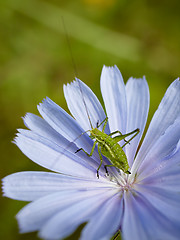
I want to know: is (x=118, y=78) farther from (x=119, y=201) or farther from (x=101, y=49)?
(x=101, y=49)

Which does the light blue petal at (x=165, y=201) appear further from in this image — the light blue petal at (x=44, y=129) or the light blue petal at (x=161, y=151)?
the light blue petal at (x=44, y=129)

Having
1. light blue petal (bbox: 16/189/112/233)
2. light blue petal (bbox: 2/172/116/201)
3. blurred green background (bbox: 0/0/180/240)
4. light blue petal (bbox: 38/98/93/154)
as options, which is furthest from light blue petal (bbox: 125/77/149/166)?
blurred green background (bbox: 0/0/180/240)

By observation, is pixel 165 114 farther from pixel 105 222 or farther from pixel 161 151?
pixel 105 222

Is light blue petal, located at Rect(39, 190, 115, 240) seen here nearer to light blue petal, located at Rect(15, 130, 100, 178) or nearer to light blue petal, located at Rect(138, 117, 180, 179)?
light blue petal, located at Rect(15, 130, 100, 178)

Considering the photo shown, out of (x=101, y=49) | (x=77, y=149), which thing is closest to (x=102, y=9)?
(x=101, y=49)

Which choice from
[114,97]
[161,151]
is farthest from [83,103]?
[161,151]
